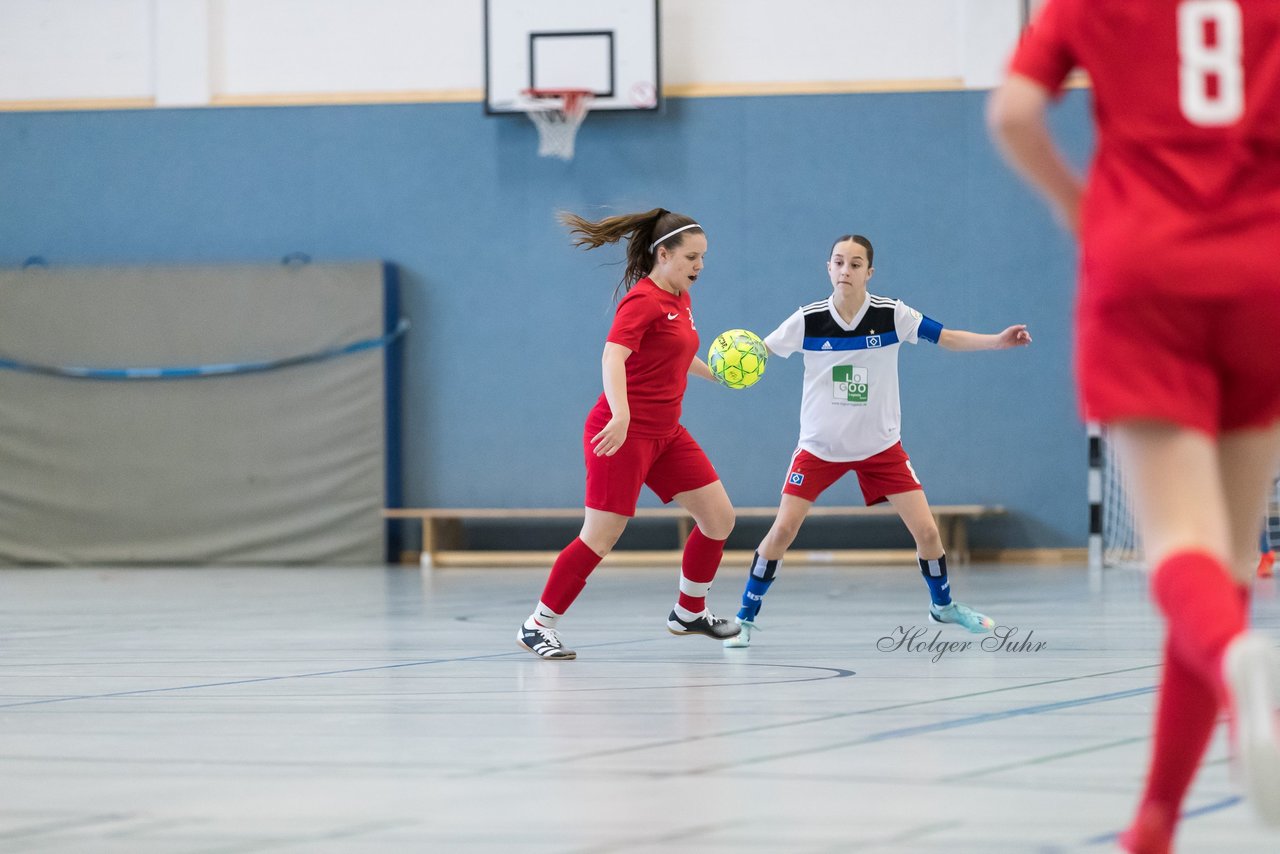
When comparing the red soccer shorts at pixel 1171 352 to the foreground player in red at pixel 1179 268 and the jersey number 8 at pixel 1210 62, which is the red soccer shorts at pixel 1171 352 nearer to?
the foreground player in red at pixel 1179 268

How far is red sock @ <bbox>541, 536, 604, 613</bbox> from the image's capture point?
221 inches

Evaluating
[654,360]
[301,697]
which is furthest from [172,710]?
[654,360]

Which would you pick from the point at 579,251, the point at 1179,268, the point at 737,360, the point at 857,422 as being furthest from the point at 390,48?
the point at 1179,268

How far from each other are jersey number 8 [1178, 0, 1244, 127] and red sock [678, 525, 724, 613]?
12.6 ft

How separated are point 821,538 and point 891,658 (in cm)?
742

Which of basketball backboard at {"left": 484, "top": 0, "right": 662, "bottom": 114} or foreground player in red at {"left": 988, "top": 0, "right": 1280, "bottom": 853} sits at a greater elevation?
basketball backboard at {"left": 484, "top": 0, "right": 662, "bottom": 114}

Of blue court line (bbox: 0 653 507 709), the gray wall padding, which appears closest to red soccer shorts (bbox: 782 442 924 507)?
blue court line (bbox: 0 653 507 709)

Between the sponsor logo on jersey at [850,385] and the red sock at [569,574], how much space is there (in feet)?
4.31

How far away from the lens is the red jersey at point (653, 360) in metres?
5.61

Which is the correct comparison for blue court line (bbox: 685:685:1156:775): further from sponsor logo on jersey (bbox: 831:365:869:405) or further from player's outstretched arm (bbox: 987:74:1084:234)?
sponsor logo on jersey (bbox: 831:365:869:405)

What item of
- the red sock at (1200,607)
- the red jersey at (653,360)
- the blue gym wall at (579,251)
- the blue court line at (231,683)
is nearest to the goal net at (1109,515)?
the blue gym wall at (579,251)

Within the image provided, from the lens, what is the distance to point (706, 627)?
5.98m

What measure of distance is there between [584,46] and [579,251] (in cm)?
168

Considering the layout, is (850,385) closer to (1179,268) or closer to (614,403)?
(614,403)
